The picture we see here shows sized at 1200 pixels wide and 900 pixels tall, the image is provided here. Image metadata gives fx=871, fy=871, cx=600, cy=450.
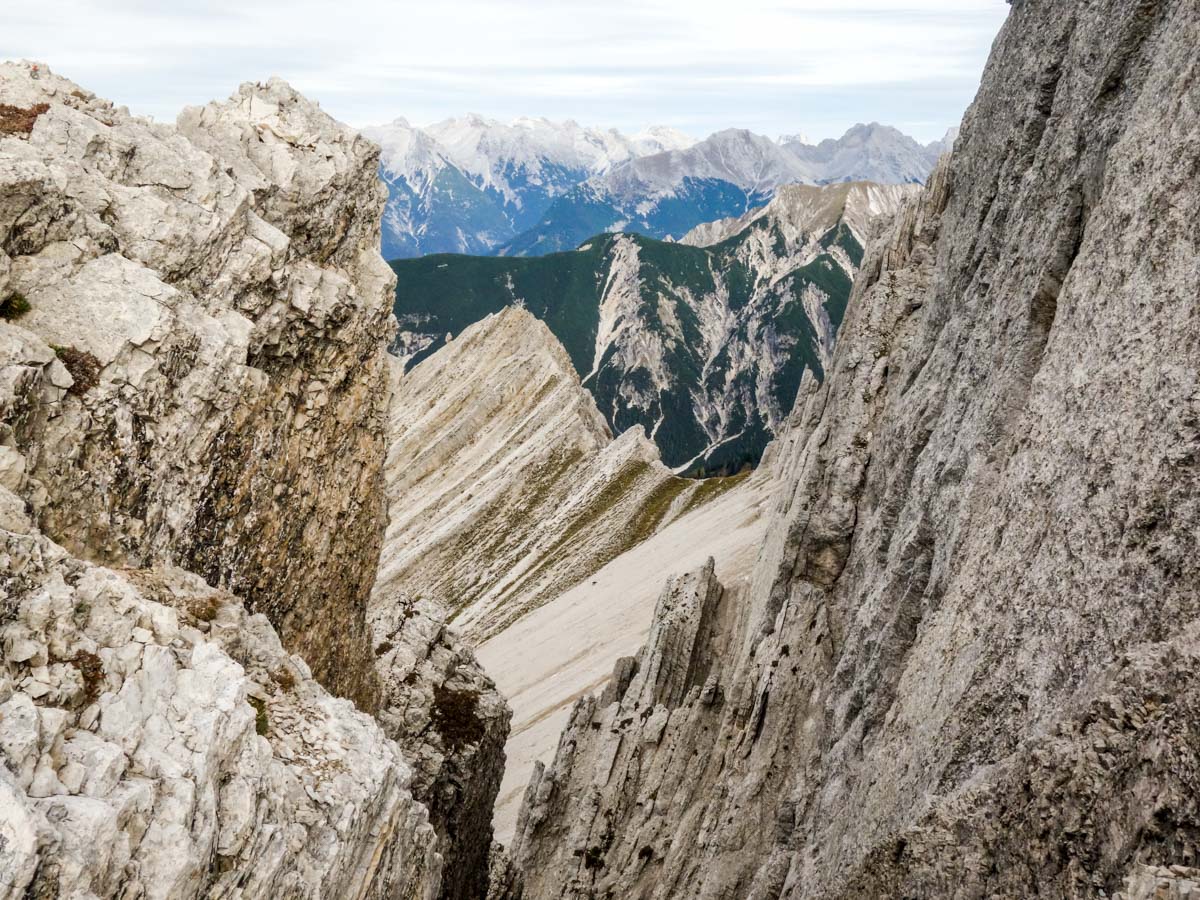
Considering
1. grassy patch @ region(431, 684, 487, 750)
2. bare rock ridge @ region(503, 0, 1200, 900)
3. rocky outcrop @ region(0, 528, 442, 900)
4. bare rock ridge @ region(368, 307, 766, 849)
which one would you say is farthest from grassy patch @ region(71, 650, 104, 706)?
bare rock ridge @ region(368, 307, 766, 849)

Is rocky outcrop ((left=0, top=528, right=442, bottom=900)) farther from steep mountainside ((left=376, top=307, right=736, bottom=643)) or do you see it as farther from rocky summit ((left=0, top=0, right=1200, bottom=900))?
steep mountainside ((left=376, top=307, right=736, bottom=643))

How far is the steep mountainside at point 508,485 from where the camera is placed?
8762cm

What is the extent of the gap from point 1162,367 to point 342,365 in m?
24.1

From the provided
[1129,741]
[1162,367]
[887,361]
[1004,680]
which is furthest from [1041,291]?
[887,361]

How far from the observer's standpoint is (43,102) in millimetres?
24391

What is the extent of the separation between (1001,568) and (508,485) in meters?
80.8

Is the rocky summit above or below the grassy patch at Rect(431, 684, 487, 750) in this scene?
above

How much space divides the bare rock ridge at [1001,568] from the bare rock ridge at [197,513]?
1066 cm

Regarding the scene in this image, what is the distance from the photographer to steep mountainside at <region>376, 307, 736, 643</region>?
87.6 m

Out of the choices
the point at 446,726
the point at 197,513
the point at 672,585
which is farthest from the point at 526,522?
the point at 197,513

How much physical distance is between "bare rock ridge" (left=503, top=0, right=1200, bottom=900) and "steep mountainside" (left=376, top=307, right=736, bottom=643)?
170 ft

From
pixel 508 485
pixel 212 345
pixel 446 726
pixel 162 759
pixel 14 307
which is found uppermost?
pixel 14 307

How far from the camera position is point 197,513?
77.7 feet

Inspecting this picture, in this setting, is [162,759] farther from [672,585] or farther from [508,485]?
[508,485]
